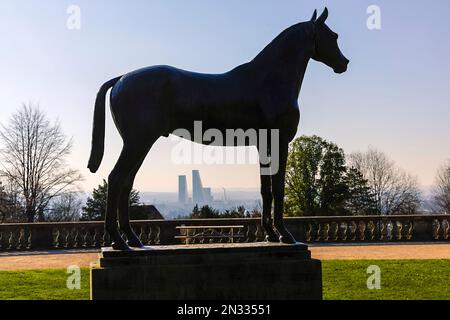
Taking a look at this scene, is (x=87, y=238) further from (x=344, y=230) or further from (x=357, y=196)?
(x=357, y=196)

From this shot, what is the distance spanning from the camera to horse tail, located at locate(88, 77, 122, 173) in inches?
245

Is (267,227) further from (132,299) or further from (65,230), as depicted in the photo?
(65,230)

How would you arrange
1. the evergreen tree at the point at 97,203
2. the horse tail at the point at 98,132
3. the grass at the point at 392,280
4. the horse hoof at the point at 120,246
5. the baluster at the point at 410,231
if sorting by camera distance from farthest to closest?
the evergreen tree at the point at 97,203 → the baluster at the point at 410,231 → the grass at the point at 392,280 → the horse tail at the point at 98,132 → the horse hoof at the point at 120,246

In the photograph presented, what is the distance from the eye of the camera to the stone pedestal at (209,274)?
5.69 m

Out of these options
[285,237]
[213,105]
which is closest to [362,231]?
[285,237]

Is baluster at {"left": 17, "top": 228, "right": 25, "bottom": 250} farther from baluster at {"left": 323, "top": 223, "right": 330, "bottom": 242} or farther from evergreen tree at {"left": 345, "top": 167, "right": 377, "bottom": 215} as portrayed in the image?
evergreen tree at {"left": 345, "top": 167, "right": 377, "bottom": 215}

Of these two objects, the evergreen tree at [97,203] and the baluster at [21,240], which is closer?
the baluster at [21,240]

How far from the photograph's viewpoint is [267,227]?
6762mm

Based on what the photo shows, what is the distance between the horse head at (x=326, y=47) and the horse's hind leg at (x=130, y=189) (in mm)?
2587

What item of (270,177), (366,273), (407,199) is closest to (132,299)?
(270,177)

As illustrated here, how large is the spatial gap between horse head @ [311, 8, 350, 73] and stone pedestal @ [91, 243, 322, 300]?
2529 millimetres

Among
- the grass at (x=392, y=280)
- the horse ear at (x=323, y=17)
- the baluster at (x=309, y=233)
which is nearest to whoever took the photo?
the horse ear at (x=323, y=17)

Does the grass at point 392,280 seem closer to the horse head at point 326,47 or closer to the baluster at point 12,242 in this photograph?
the horse head at point 326,47

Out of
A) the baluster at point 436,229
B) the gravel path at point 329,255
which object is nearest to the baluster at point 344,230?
the gravel path at point 329,255
